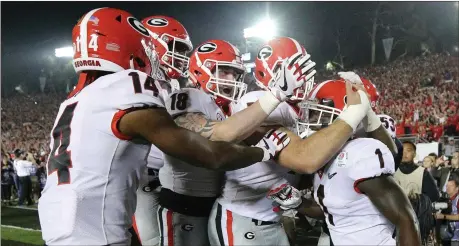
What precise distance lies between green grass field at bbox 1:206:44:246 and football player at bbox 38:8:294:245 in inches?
253

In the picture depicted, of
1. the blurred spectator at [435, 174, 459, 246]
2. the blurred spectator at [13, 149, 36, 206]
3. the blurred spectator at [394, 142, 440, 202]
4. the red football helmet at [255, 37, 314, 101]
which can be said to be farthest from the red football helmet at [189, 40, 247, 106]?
the blurred spectator at [13, 149, 36, 206]

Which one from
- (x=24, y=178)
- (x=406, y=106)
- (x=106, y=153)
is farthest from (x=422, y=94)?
(x=106, y=153)

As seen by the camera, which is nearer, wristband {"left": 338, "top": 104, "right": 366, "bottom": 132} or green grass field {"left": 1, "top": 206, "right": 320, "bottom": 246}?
wristband {"left": 338, "top": 104, "right": 366, "bottom": 132}

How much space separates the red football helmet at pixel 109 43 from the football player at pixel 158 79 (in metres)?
0.76

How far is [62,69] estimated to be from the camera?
35656 millimetres

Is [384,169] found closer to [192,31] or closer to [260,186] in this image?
[260,186]

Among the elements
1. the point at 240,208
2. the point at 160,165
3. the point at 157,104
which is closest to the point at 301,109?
the point at 240,208

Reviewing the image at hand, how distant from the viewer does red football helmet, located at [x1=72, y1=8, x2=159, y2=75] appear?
2332mm

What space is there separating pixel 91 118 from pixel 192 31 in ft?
98.7

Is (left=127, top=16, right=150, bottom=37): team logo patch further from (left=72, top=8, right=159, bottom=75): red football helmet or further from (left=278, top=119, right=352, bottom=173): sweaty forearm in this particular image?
(left=278, top=119, right=352, bottom=173): sweaty forearm

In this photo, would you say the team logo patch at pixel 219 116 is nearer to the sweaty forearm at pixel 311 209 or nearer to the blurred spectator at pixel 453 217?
the sweaty forearm at pixel 311 209

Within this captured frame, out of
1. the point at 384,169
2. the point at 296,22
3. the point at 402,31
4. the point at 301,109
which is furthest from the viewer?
the point at 296,22

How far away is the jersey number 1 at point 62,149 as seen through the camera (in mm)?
2166

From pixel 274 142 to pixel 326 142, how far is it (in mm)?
305
